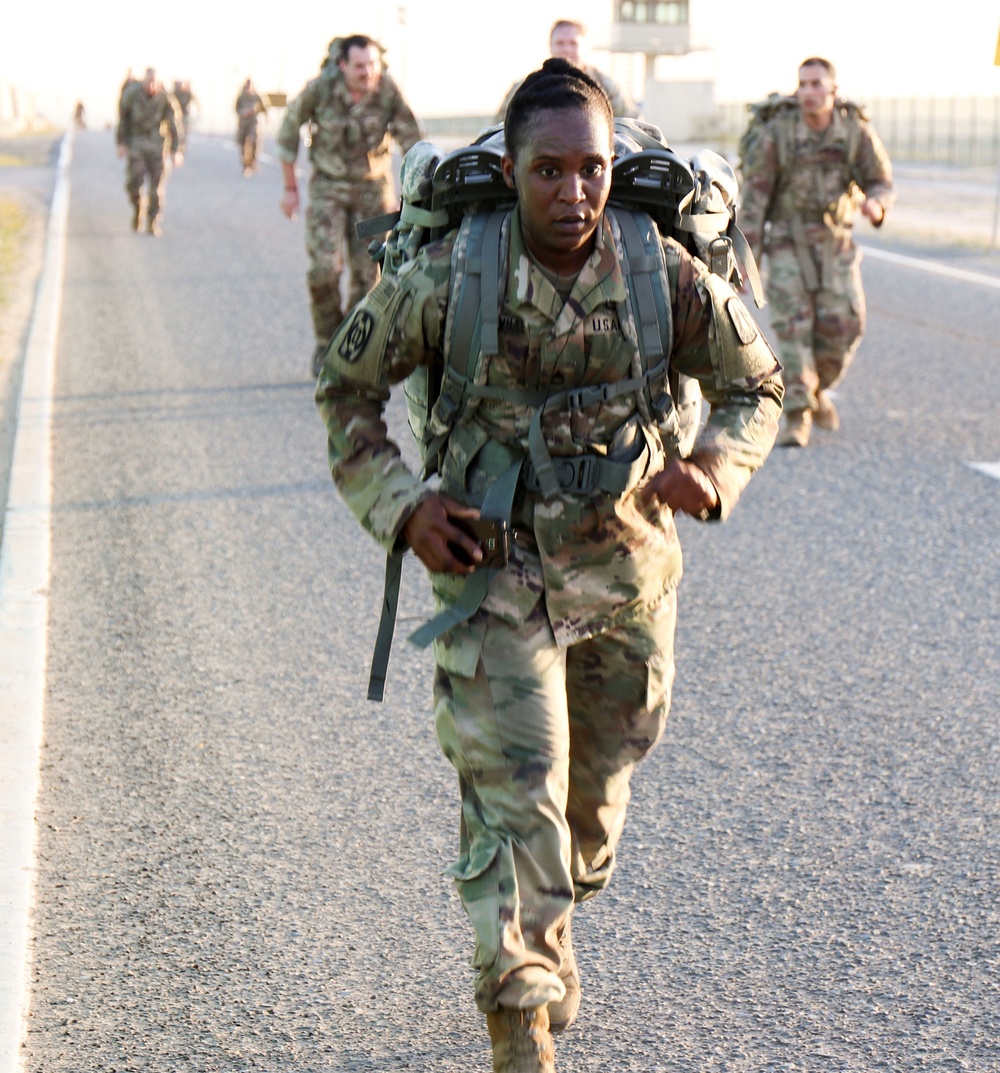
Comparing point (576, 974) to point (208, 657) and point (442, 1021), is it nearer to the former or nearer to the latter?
point (442, 1021)

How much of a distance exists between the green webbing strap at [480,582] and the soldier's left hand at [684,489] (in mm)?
235

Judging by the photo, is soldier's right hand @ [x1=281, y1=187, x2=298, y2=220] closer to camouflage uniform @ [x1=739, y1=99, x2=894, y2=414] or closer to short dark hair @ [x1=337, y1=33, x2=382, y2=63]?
short dark hair @ [x1=337, y1=33, x2=382, y2=63]

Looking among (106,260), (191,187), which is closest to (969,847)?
(106,260)

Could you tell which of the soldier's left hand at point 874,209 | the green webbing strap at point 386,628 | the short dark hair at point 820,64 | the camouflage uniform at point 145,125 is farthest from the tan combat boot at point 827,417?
the camouflage uniform at point 145,125

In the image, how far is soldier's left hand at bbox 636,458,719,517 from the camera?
282 cm

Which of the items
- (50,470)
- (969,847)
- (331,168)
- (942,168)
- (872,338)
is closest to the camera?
(969,847)

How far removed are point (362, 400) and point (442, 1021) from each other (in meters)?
1.24

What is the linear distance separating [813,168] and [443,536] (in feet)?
21.6

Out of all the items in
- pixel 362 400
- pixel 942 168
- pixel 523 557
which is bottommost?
pixel 942 168

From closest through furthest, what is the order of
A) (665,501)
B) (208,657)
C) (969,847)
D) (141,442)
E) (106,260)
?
1. (665,501)
2. (969,847)
3. (208,657)
4. (141,442)
5. (106,260)

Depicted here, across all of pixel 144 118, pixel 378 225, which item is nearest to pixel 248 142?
pixel 144 118

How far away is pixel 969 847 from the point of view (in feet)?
13.5

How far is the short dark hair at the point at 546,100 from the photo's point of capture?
2.87 m

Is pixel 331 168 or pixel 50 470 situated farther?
pixel 331 168
